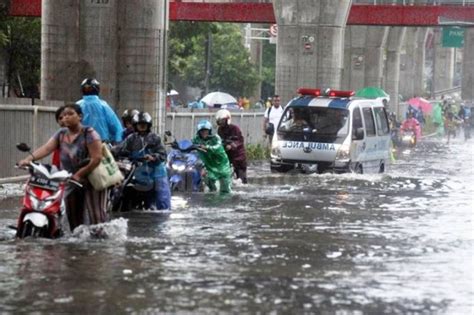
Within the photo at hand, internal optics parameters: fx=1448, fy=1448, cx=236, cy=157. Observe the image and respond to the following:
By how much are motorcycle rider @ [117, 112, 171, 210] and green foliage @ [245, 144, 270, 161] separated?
19.7 meters

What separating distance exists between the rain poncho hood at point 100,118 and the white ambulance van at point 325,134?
10.7 meters

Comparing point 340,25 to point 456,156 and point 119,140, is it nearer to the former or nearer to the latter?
point 456,156

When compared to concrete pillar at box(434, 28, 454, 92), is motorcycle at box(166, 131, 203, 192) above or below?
below

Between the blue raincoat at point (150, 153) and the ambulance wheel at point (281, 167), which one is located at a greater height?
the blue raincoat at point (150, 153)

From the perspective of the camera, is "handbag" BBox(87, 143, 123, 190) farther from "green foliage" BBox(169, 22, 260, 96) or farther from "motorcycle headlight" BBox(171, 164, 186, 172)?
"green foliage" BBox(169, 22, 260, 96)

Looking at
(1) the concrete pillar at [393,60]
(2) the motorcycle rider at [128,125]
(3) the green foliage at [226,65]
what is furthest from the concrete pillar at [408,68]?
(2) the motorcycle rider at [128,125]

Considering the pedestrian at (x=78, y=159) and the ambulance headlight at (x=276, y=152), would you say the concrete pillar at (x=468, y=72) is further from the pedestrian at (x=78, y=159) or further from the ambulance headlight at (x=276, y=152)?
the pedestrian at (x=78, y=159)

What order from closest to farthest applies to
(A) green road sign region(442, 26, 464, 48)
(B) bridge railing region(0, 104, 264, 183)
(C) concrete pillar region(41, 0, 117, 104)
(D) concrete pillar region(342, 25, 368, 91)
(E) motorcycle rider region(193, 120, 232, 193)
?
(E) motorcycle rider region(193, 120, 232, 193) < (B) bridge railing region(0, 104, 264, 183) < (C) concrete pillar region(41, 0, 117, 104) < (D) concrete pillar region(342, 25, 368, 91) < (A) green road sign region(442, 26, 464, 48)

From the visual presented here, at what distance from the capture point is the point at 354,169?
2914cm

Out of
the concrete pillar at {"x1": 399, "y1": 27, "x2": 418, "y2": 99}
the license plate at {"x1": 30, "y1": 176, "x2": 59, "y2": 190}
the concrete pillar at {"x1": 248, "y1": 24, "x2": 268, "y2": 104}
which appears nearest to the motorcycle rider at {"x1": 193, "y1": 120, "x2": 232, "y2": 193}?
the license plate at {"x1": 30, "y1": 176, "x2": 59, "y2": 190}

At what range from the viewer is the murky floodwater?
35.4ft

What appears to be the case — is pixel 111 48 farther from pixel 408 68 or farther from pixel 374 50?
pixel 408 68

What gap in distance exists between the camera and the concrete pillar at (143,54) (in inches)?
1072

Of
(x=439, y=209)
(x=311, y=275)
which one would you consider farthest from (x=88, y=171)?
(x=439, y=209)
